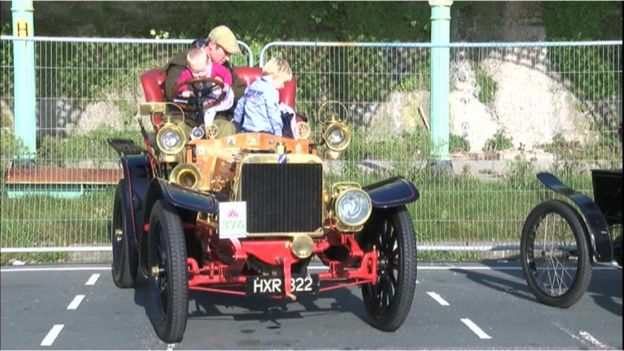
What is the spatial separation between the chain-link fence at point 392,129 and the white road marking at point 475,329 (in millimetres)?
2653

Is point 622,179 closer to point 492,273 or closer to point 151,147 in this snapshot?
point 492,273

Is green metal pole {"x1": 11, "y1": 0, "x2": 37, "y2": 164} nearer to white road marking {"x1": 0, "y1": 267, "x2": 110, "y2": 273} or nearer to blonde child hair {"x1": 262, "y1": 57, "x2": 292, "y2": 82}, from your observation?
white road marking {"x1": 0, "y1": 267, "x2": 110, "y2": 273}

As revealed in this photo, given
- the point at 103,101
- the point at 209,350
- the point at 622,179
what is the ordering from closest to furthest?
the point at 209,350 → the point at 622,179 → the point at 103,101

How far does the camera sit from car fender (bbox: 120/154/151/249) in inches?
332

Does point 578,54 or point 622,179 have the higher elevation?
point 578,54

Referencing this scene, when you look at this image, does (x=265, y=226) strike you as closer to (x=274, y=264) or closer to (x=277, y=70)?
(x=274, y=264)

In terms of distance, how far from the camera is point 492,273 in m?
9.73

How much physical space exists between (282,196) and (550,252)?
2.54 m

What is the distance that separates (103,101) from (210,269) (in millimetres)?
4251

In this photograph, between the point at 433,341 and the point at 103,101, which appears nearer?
the point at 433,341

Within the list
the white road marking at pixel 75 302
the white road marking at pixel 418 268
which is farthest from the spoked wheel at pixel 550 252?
the white road marking at pixel 75 302

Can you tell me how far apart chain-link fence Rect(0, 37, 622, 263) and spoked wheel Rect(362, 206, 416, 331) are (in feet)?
7.76

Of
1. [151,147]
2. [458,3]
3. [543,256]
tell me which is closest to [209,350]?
[151,147]

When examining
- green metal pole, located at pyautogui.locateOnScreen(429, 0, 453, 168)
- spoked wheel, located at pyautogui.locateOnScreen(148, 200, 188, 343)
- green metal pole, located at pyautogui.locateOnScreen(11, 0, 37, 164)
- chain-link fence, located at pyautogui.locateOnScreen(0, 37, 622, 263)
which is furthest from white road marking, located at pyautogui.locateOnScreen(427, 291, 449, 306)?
green metal pole, located at pyautogui.locateOnScreen(11, 0, 37, 164)
